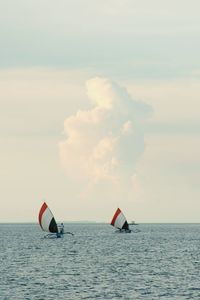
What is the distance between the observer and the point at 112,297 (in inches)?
2554

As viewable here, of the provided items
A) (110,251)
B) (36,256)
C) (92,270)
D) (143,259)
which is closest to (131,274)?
(92,270)

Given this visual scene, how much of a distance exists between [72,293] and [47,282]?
903cm

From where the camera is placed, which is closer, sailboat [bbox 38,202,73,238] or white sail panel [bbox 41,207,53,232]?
sailboat [bbox 38,202,73,238]

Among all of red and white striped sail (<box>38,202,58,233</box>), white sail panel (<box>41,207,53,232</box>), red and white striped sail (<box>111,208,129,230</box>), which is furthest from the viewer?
red and white striped sail (<box>111,208,129,230</box>)

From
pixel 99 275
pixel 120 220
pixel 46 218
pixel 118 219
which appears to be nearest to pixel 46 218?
pixel 46 218

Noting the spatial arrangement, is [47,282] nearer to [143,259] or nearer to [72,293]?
[72,293]

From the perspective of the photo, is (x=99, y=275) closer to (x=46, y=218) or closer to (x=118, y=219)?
(x=46, y=218)

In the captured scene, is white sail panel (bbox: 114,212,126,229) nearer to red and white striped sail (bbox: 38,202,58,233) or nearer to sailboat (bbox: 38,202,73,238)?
sailboat (bbox: 38,202,73,238)

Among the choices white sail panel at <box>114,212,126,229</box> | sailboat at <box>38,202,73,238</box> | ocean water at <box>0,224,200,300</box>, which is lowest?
ocean water at <box>0,224,200,300</box>

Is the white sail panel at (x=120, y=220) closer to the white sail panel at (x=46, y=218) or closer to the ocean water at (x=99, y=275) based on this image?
the white sail panel at (x=46, y=218)

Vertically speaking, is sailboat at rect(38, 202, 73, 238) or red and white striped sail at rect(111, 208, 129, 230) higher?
red and white striped sail at rect(111, 208, 129, 230)

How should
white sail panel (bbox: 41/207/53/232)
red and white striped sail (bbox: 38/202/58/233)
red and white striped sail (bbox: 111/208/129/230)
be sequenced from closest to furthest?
red and white striped sail (bbox: 38/202/58/233), white sail panel (bbox: 41/207/53/232), red and white striped sail (bbox: 111/208/129/230)

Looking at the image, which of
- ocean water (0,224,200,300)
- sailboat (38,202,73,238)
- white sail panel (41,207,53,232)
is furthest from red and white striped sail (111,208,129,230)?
ocean water (0,224,200,300)

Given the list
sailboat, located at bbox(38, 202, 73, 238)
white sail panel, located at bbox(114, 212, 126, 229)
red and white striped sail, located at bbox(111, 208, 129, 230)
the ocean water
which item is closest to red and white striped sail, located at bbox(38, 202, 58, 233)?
sailboat, located at bbox(38, 202, 73, 238)
